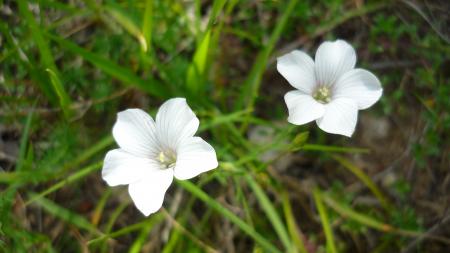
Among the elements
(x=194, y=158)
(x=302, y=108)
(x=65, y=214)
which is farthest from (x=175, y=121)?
(x=65, y=214)

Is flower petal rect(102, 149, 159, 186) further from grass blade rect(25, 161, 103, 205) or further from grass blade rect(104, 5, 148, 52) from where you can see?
grass blade rect(104, 5, 148, 52)

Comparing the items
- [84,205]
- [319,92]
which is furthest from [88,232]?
[319,92]

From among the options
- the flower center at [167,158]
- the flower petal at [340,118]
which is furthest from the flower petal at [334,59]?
the flower center at [167,158]

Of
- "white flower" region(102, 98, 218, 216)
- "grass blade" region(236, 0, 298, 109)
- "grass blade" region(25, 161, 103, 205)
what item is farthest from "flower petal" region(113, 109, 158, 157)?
"grass blade" region(236, 0, 298, 109)

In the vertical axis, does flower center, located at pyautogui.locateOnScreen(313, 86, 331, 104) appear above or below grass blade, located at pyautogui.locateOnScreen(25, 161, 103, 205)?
above

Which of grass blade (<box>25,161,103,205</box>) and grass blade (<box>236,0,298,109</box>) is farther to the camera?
grass blade (<box>236,0,298,109</box>)

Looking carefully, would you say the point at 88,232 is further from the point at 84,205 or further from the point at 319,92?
the point at 319,92
